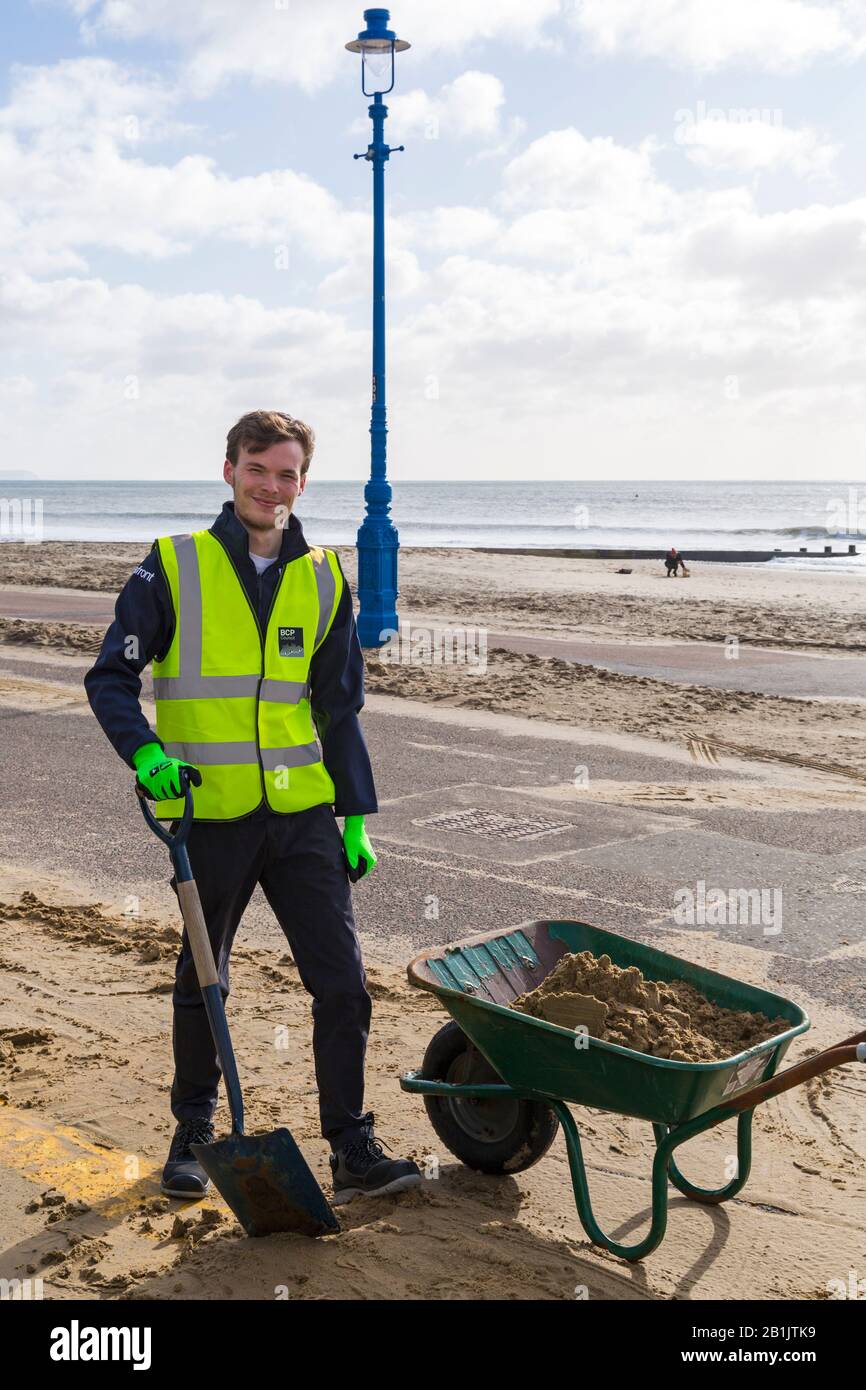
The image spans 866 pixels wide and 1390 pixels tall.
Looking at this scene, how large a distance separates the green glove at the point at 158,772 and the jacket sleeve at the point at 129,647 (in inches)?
4.2

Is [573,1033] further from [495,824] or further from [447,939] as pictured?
[495,824]

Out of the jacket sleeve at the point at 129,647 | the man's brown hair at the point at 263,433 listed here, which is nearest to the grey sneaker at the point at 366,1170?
A: the jacket sleeve at the point at 129,647

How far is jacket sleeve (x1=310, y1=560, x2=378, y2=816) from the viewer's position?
393 centimetres

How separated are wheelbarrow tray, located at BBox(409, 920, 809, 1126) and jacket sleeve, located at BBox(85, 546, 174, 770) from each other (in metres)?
1.06

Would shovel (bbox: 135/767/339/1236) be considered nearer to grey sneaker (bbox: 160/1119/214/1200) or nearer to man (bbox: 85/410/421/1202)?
man (bbox: 85/410/421/1202)

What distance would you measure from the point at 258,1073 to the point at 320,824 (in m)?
1.24

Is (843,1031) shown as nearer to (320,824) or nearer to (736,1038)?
(736,1038)

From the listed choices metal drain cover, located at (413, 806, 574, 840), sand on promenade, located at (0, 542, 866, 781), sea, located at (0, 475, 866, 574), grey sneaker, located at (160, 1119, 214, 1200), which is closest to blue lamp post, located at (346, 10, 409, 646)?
sand on promenade, located at (0, 542, 866, 781)

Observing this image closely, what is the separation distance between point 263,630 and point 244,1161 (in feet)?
4.55

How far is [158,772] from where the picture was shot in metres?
3.44

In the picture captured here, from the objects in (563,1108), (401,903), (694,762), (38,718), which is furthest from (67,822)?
(563,1108)

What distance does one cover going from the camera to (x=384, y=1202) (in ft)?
12.3

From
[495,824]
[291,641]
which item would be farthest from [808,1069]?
[495,824]

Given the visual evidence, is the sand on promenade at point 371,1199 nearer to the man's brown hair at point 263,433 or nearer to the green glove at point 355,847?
the green glove at point 355,847
